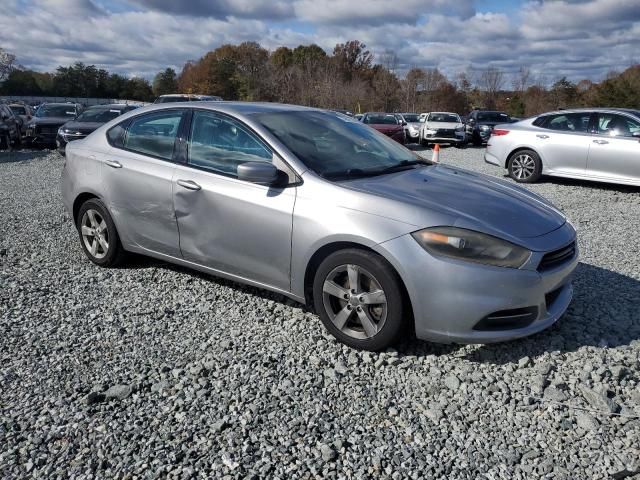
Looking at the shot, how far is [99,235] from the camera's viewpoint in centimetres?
522

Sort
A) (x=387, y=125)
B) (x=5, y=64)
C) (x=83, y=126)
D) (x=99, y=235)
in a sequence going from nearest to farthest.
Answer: (x=99, y=235), (x=83, y=126), (x=387, y=125), (x=5, y=64)

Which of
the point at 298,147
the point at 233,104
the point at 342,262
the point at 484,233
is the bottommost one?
the point at 342,262

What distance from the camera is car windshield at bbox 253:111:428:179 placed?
4.03 metres

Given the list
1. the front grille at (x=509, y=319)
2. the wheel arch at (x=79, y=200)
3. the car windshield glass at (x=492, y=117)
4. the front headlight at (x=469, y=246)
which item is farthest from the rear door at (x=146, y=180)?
the car windshield glass at (x=492, y=117)

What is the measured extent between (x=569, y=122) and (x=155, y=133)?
9.10m

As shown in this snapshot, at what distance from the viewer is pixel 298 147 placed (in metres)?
4.07

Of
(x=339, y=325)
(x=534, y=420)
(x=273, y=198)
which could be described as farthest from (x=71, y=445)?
(x=534, y=420)

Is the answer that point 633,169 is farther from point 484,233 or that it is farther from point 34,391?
point 34,391

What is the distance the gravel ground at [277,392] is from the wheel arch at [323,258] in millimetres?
326

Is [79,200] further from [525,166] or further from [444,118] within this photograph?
[444,118]

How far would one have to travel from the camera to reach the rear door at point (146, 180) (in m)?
4.52

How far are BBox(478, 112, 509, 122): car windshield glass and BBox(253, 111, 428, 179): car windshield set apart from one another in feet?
72.5

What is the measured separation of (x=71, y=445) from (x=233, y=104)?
297 centimetres

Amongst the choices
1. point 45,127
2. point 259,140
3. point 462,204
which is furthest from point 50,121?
point 462,204
